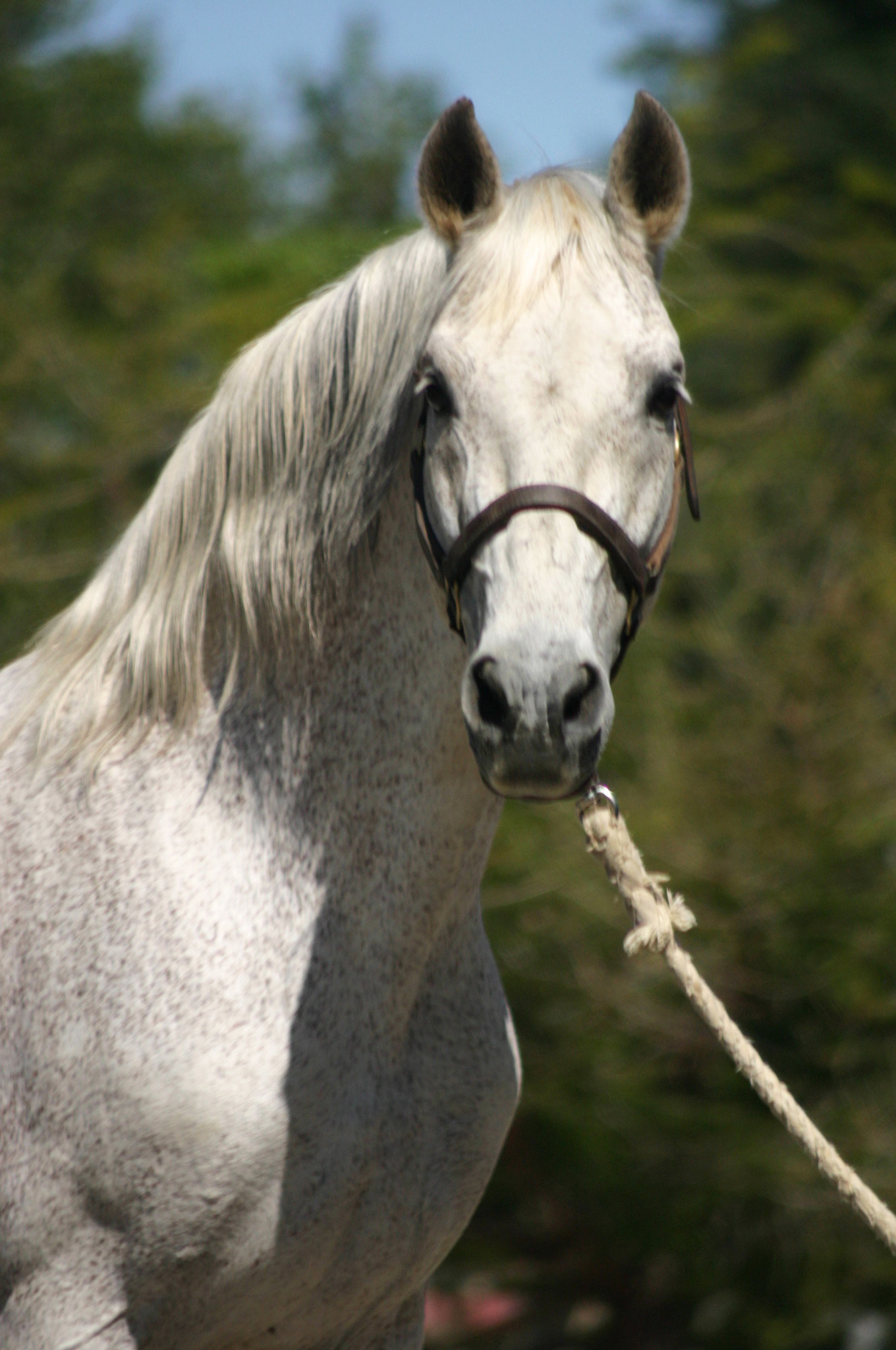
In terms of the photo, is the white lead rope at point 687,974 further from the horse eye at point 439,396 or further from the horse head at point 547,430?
the horse eye at point 439,396

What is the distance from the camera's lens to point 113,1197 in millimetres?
1919

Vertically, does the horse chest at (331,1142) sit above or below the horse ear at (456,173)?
below

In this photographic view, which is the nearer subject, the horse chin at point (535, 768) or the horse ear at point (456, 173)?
the horse chin at point (535, 768)

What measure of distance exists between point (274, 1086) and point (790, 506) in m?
5.88

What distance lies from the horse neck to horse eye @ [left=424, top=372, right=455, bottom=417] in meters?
0.20

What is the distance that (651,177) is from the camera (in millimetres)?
1999

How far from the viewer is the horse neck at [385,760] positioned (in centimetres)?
205

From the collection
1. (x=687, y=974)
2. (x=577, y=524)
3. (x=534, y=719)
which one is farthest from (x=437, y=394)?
(x=687, y=974)

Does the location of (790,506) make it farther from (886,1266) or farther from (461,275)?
(461,275)

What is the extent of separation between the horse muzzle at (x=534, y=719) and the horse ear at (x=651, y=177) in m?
0.77

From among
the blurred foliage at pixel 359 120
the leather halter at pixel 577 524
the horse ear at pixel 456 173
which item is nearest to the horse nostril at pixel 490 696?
the leather halter at pixel 577 524

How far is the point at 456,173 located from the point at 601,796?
952 mm

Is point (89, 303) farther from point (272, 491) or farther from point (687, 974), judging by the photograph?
point (687, 974)

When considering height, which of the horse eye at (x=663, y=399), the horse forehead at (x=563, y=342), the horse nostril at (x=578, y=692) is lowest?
the horse nostril at (x=578, y=692)
